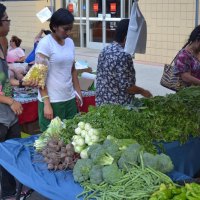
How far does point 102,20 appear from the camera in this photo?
46.2 feet

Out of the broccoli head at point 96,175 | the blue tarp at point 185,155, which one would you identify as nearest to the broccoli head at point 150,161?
the broccoli head at point 96,175

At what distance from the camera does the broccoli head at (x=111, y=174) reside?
100 inches

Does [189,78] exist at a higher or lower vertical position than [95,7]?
lower

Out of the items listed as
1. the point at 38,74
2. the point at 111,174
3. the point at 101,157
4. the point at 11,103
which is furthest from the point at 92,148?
the point at 38,74

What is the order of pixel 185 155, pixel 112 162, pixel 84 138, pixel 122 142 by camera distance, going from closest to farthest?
pixel 112 162
pixel 122 142
pixel 84 138
pixel 185 155

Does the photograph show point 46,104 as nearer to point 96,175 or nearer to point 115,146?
point 115,146

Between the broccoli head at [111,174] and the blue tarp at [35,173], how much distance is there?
0.65 feet

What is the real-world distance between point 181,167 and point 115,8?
10331 millimetres

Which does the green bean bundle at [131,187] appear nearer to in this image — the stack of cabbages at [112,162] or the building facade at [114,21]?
the stack of cabbages at [112,162]

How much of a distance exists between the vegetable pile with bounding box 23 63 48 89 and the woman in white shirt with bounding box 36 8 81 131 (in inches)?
4.7

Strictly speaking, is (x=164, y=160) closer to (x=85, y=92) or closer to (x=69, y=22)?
(x=69, y=22)

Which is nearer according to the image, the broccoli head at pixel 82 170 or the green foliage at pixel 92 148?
the broccoli head at pixel 82 170

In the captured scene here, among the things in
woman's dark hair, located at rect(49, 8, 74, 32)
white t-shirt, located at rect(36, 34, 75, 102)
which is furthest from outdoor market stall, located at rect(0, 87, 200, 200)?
woman's dark hair, located at rect(49, 8, 74, 32)

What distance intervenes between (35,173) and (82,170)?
411mm
